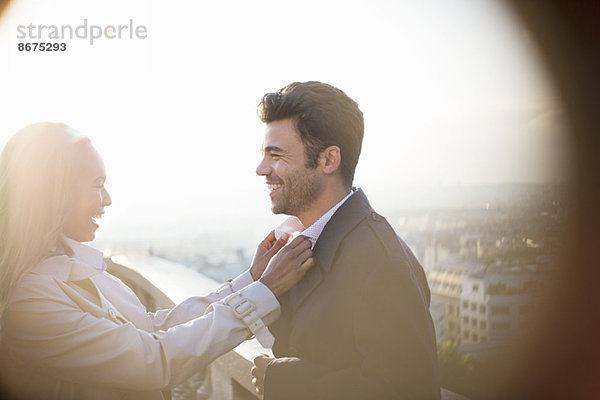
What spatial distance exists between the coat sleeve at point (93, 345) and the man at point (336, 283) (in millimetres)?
286

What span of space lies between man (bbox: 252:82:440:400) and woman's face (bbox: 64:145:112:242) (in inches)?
25.2

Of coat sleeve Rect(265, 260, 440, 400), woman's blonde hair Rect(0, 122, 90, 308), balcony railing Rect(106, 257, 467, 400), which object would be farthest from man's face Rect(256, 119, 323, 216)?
woman's blonde hair Rect(0, 122, 90, 308)

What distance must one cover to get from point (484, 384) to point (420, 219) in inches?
77.3

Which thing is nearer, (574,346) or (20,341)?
(20,341)

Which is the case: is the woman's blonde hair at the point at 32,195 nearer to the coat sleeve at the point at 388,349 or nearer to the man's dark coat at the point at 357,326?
the man's dark coat at the point at 357,326

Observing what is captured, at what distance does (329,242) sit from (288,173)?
39 cm

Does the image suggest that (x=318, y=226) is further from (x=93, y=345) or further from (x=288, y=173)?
(x=93, y=345)

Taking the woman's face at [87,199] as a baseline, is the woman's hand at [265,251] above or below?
below

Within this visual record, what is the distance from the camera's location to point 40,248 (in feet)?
5.61

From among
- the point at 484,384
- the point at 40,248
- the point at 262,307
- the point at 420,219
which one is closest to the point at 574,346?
the point at 484,384

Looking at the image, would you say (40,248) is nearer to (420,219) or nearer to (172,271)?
(172,271)

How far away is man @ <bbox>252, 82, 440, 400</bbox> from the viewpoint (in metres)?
1.60

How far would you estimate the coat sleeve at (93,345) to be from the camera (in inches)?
64.2

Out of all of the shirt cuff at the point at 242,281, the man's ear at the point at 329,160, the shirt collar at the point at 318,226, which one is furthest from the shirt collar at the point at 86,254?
the man's ear at the point at 329,160
